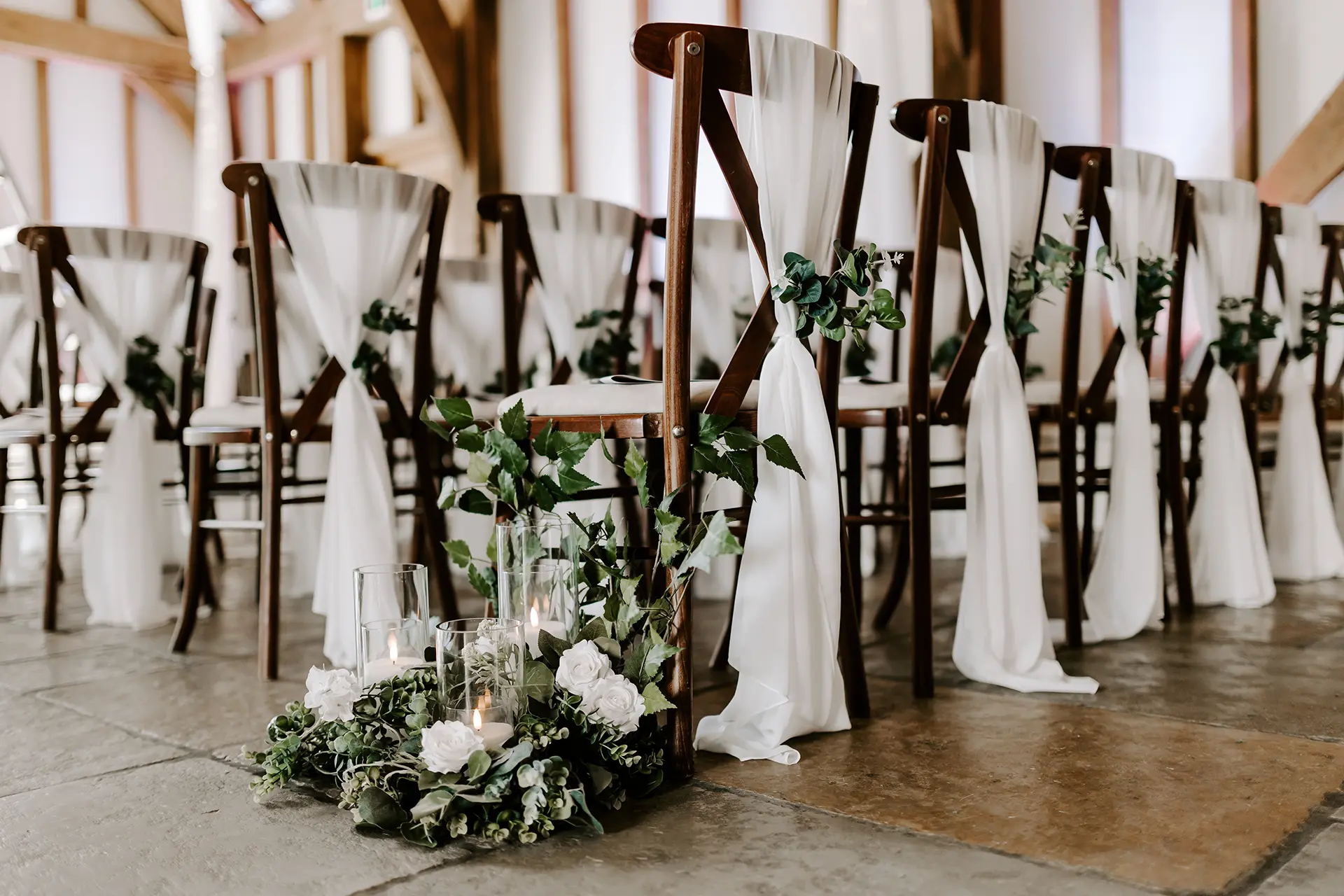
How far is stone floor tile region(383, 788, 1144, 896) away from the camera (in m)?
1.25

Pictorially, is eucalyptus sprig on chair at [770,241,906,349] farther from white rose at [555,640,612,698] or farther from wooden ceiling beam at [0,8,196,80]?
wooden ceiling beam at [0,8,196,80]

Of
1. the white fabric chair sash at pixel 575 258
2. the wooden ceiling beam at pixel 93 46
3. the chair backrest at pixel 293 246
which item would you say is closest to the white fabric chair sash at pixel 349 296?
the chair backrest at pixel 293 246

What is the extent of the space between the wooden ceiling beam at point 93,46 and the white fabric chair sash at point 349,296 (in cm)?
764

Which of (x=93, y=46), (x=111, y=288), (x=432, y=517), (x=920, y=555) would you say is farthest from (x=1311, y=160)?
(x=93, y=46)

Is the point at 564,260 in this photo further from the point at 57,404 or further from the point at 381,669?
the point at 381,669

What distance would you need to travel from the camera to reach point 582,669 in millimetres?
1576

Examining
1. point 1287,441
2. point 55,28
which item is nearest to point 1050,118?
point 1287,441

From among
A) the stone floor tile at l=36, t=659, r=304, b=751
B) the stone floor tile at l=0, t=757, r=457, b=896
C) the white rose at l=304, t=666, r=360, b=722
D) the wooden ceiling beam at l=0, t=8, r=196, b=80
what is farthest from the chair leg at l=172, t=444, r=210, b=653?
the wooden ceiling beam at l=0, t=8, r=196, b=80

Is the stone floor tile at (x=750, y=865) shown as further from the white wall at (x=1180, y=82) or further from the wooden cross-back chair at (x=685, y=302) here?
the white wall at (x=1180, y=82)

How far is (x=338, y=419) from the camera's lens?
259cm

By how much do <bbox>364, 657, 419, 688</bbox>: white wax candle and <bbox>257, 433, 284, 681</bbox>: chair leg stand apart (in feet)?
3.07

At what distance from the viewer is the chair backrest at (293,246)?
2.45 m

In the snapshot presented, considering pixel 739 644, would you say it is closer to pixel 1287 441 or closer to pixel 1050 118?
pixel 1287 441

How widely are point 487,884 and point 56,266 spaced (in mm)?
2579
